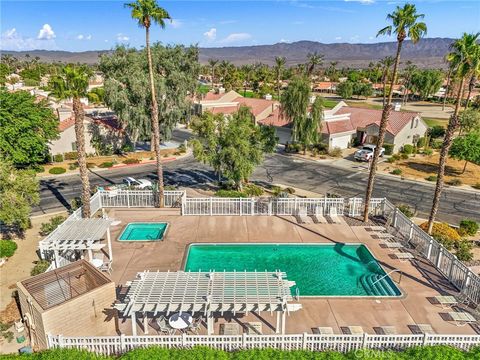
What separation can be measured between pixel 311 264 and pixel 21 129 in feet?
107

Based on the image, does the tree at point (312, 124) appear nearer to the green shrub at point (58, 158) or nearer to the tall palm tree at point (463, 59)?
the tall palm tree at point (463, 59)

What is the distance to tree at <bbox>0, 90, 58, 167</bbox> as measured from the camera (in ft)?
118

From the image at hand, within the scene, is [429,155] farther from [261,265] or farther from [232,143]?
[261,265]

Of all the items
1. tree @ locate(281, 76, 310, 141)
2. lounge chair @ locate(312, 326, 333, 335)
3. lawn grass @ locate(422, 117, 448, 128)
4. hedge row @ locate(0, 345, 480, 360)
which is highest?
tree @ locate(281, 76, 310, 141)

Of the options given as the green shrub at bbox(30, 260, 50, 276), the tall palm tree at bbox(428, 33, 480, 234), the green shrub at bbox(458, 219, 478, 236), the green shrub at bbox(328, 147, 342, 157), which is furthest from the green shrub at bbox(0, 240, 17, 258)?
the green shrub at bbox(328, 147, 342, 157)

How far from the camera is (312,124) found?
46688 mm

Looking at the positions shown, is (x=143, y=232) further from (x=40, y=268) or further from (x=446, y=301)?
(x=446, y=301)

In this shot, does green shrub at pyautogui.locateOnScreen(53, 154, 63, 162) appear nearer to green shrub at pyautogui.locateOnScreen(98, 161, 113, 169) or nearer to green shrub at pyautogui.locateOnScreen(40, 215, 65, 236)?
green shrub at pyautogui.locateOnScreen(98, 161, 113, 169)

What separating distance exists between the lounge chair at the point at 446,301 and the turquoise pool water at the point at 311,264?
1.83 m

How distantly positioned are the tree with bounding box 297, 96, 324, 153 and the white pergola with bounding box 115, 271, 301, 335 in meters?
33.5

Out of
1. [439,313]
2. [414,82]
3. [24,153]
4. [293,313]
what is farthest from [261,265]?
[414,82]

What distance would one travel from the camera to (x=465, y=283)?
18.2m

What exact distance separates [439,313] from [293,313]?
7.01 meters

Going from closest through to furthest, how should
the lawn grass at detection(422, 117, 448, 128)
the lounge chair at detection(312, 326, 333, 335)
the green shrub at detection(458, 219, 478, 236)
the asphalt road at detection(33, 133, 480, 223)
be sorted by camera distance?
the lounge chair at detection(312, 326, 333, 335) → the green shrub at detection(458, 219, 478, 236) → the asphalt road at detection(33, 133, 480, 223) → the lawn grass at detection(422, 117, 448, 128)
